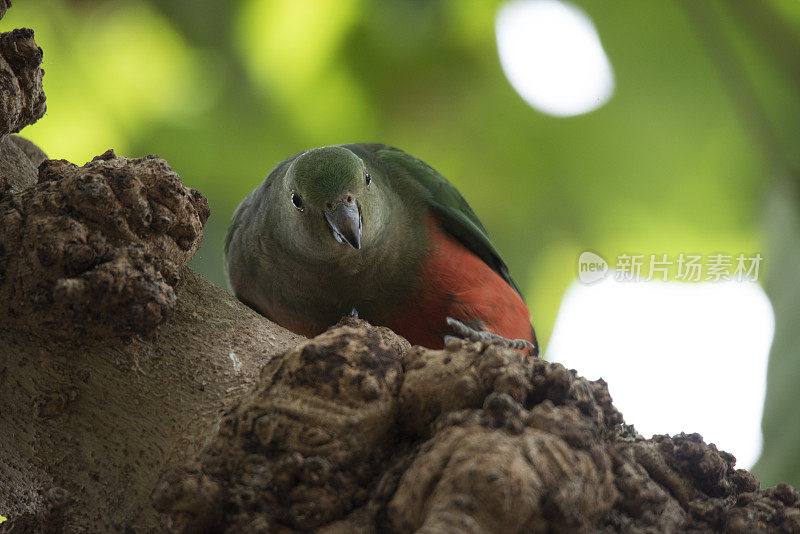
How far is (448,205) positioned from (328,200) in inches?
42.0

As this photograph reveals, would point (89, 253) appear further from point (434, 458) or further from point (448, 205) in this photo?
point (448, 205)

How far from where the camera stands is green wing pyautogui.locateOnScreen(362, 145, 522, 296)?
4355 millimetres

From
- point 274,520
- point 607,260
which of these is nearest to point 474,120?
point 607,260

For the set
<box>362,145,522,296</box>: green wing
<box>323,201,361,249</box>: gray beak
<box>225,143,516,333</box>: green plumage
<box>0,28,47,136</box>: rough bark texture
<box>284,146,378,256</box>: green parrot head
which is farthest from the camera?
<box>362,145,522,296</box>: green wing

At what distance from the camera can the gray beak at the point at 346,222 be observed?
3400 millimetres

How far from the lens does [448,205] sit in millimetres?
4387

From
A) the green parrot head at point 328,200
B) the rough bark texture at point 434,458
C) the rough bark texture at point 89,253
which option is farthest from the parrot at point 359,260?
the rough bark texture at point 434,458

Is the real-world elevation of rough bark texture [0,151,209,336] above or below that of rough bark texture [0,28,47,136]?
below

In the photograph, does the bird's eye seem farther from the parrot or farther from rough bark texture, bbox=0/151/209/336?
rough bark texture, bbox=0/151/209/336

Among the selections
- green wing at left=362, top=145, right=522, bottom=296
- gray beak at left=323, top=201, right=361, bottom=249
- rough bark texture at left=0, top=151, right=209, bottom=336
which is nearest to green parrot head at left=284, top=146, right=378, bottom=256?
gray beak at left=323, top=201, right=361, bottom=249

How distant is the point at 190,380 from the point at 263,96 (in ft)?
10.3

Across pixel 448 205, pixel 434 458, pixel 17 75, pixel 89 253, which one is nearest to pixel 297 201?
pixel 448 205

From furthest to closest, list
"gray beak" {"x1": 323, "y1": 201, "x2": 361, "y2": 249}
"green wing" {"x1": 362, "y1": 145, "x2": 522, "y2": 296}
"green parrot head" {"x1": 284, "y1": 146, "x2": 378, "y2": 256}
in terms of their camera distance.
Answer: "green wing" {"x1": 362, "y1": 145, "x2": 522, "y2": 296}
"green parrot head" {"x1": 284, "y1": 146, "x2": 378, "y2": 256}
"gray beak" {"x1": 323, "y1": 201, "x2": 361, "y2": 249}

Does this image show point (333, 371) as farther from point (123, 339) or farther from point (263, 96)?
point (263, 96)
